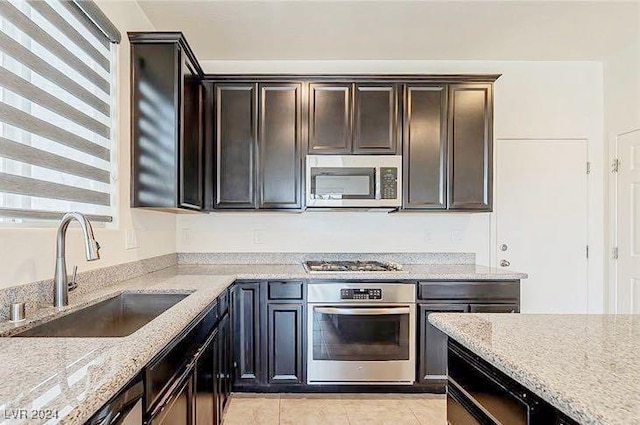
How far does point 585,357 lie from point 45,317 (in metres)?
1.65

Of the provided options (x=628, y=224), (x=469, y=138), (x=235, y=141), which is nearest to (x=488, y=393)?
(x=469, y=138)

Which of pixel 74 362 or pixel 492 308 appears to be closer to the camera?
pixel 74 362

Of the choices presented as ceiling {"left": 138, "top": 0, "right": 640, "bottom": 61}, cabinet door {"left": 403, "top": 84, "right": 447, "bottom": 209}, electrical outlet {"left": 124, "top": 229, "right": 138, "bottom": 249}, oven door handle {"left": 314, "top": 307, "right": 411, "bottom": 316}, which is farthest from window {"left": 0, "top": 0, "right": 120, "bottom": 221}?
cabinet door {"left": 403, "top": 84, "right": 447, "bottom": 209}

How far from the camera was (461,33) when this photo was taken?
2.88 meters

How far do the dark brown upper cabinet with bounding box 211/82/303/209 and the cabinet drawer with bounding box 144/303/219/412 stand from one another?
1283mm

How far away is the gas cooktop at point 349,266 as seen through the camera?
285 centimetres

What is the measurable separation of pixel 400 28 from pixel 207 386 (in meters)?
2.54

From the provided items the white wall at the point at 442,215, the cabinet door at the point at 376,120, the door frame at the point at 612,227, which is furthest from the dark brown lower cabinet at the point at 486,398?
the door frame at the point at 612,227

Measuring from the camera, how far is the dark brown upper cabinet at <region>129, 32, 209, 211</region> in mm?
2369

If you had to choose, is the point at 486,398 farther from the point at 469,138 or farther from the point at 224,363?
the point at 469,138

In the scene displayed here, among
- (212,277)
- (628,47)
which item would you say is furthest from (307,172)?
(628,47)

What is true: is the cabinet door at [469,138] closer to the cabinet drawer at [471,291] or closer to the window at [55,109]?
the cabinet drawer at [471,291]

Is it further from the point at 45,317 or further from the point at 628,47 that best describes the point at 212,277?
the point at 628,47

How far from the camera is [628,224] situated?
3154mm
